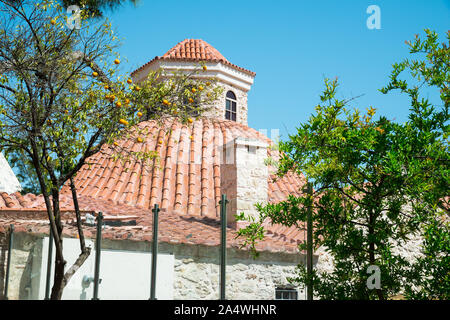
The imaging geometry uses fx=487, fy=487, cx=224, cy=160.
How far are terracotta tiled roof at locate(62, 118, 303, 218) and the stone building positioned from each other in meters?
0.03

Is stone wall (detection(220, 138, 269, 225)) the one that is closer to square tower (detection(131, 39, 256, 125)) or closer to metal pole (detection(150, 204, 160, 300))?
metal pole (detection(150, 204, 160, 300))

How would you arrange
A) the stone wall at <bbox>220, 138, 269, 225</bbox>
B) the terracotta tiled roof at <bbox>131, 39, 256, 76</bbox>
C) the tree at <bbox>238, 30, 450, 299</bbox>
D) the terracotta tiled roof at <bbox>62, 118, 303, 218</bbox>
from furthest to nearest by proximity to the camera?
the terracotta tiled roof at <bbox>131, 39, 256, 76</bbox> → the terracotta tiled roof at <bbox>62, 118, 303, 218</bbox> → the stone wall at <bbox>220, 138, 269, 225</bbox> → the tree at <bbox>238, 30, 450, 299</bbox>

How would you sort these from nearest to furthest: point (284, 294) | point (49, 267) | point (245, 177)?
point (49, 267) < point (284, 294) < point (245, 177)

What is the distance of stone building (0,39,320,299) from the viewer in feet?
28.4

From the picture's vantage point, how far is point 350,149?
22.1ft

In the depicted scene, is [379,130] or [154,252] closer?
[379,130]

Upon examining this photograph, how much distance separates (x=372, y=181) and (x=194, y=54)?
12930mm

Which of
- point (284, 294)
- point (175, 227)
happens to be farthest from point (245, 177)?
point (284, 294)

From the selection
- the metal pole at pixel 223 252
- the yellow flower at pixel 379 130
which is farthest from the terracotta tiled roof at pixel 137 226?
the yellow flower at pixel 379 130

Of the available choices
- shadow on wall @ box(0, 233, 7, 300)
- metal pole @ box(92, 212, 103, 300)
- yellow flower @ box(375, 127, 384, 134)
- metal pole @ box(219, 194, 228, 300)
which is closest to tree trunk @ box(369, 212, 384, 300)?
yellow flower @ box(375, 127, 384, 134)

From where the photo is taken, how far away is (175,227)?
9.98 metres

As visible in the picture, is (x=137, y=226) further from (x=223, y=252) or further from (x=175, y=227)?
(x=223, y=252)

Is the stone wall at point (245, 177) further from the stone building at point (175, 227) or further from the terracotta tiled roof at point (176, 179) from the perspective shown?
the terracotta tiled roof at point (176, 179)

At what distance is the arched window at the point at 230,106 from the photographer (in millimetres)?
18256
